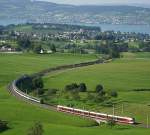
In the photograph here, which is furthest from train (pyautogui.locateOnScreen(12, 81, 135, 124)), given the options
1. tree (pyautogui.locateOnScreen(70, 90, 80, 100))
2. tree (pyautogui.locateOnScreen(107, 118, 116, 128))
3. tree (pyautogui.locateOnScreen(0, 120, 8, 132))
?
tree (pyautogui.locateOnScreen(0, 120, 8, 132))

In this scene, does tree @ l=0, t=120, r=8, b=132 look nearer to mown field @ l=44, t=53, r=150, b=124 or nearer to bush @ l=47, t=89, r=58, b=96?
mown field @ l=44, t=53, r=150, b=124

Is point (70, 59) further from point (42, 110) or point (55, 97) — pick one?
point (42, 110)

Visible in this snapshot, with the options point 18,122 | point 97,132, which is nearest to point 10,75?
point 18,122

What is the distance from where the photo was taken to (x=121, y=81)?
4439 inches

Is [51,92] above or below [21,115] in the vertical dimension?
below

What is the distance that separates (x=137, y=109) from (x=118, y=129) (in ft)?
48.0

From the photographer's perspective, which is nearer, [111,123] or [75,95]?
[111,123]

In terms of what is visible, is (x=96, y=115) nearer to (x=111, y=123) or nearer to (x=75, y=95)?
(x=111, y=123)

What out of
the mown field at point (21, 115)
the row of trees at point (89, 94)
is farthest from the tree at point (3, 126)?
the row of trees at point (89, 94)

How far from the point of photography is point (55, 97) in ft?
295

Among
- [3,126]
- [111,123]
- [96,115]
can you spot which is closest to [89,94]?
[96,115]

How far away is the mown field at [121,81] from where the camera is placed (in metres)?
77.1

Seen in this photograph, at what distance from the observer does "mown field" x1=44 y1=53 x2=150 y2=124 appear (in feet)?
253

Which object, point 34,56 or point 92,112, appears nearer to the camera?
point 92,112
